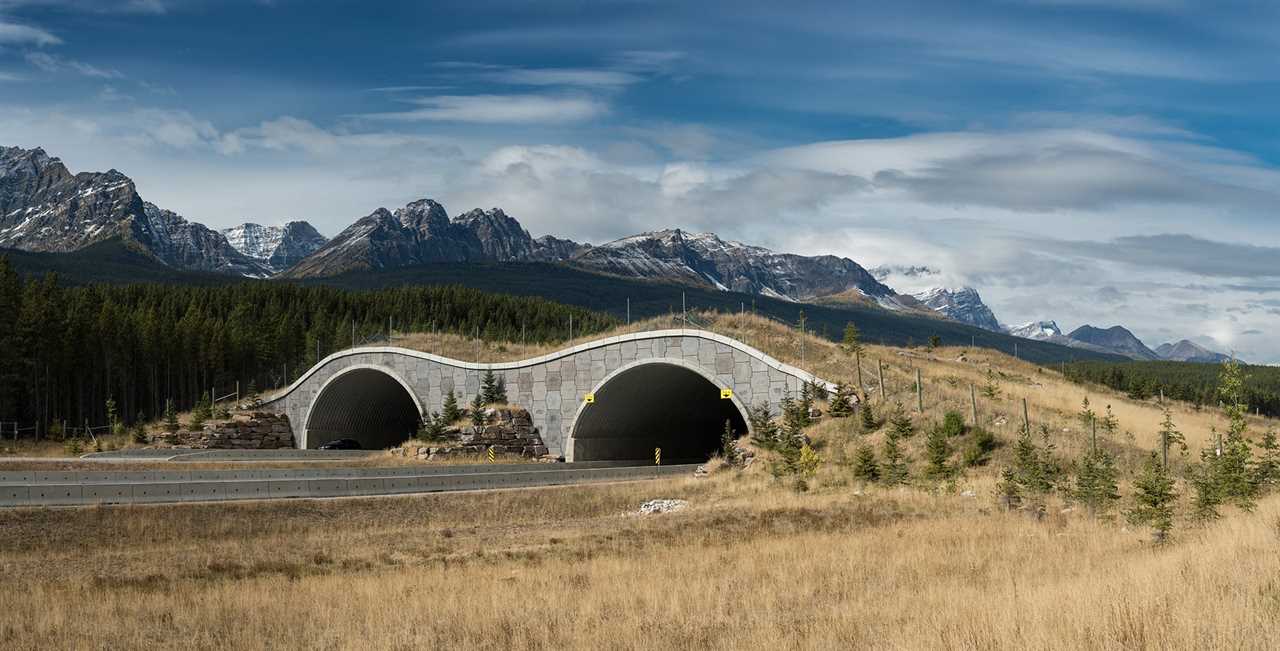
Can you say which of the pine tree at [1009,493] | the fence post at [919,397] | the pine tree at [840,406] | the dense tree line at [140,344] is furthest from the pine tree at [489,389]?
the pine tree at [1009,493]

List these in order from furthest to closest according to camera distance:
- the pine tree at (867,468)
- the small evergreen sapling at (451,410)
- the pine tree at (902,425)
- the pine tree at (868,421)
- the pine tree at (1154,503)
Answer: the small evergreen sapling at (451,410)
the pine tree at (868,421)
the pine tree at (902,425)
the pine tree at (867,468)
the pine tree at (1154,503)

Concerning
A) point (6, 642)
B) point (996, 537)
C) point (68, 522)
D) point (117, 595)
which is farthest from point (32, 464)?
point (996, 537)

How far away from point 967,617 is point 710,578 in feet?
19.8

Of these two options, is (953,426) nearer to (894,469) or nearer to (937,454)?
(937,454)

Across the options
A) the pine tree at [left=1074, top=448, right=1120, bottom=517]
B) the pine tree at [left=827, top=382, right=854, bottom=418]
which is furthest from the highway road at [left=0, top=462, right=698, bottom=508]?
the pine tree at [left=1074, top=448, right=1120, bottom=517]

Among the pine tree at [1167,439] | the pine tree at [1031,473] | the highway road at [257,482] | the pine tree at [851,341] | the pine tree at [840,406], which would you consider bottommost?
the highway road at [257,482]

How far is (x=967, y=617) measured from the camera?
10711mm

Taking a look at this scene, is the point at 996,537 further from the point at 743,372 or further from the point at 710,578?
the point at 743,372

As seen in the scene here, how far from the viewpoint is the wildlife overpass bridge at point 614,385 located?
47.4 meters

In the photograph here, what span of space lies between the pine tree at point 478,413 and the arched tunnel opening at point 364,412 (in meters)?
15.1

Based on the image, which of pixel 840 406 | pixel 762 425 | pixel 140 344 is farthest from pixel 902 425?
pixel 140 344

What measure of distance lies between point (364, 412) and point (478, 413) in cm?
2760

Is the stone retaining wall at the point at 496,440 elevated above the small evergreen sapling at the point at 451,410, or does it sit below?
below

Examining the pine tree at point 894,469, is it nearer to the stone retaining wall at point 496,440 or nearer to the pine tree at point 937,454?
the pine tree at point 937,454
